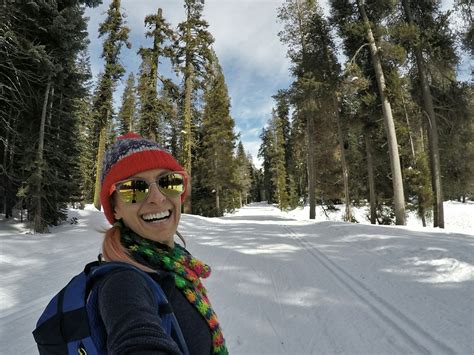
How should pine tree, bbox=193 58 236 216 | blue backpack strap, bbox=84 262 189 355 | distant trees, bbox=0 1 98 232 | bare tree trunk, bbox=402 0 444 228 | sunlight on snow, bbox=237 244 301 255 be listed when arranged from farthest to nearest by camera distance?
1. pine tree, bbox=193 58 236 216
2. bare tree trunk, bbox=402 0 444 228
3. distant trees, bbox=0 1 98 232
4. sunlight on snow, bbox=237 244 301 255
5. blue backpack strap, bbox=84 262 189 355

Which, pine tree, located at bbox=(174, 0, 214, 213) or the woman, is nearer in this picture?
the woman

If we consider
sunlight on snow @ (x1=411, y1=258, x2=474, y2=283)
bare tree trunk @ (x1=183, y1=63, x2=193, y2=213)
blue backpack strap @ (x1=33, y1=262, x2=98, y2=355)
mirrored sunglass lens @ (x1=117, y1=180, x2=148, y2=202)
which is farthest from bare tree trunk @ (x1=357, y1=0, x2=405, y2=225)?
blue backpack strap @ (x1=33, y1=262, x2=98, y2=355)

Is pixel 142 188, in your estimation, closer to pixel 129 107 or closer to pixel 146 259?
pixel 146 259

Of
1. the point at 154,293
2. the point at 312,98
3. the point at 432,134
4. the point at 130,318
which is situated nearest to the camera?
the point at 130,318

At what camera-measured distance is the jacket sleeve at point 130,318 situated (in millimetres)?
1035

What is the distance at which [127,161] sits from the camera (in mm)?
1758

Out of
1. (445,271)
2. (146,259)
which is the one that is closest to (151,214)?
(146,259)

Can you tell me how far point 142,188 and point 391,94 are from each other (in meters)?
14.3

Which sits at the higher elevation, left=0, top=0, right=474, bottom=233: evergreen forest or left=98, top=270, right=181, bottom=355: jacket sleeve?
left=0, top=0, right=474, bottom=233: evergreen forest

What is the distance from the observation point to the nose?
1.76 meters

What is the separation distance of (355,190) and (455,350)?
774 inches

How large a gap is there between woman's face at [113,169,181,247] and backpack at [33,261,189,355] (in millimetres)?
438

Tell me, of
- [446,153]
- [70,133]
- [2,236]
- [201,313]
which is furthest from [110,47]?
[201,313]

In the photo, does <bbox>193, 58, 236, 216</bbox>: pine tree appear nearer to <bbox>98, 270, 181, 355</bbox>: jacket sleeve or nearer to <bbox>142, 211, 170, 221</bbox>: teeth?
<bbox>142, 211, 170, 221</bbox>: teeth
